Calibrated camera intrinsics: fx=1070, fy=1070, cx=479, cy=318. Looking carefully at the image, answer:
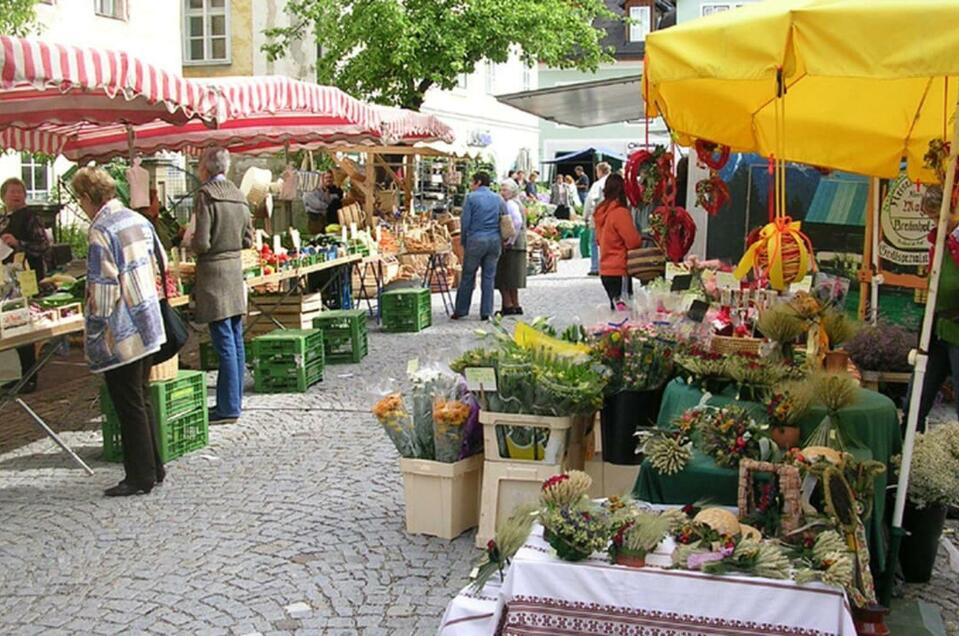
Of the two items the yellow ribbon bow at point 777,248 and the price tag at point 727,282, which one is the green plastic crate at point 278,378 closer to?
the price tag at point 727,282

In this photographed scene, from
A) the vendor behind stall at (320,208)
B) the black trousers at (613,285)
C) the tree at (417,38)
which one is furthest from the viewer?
the tree at (417,38)

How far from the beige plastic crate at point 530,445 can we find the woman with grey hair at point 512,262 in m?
8.12

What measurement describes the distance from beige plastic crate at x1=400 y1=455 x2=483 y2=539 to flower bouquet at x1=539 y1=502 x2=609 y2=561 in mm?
Result: 1785

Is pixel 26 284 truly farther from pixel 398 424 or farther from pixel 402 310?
pixel 402 310

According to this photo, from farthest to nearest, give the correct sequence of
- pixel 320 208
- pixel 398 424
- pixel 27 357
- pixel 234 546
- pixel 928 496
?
pixel 320 208
pixel 27 357
pixel 398 424
pixel 234 546
pixel 928 496

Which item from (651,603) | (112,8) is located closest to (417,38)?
(112,8)

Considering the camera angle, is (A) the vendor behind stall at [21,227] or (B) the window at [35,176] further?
(B) the window at [35,176]

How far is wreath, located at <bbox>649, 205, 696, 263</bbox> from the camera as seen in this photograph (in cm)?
687

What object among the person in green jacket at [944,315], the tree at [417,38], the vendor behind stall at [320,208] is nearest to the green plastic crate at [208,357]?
the vendor behind stall at [320,208]

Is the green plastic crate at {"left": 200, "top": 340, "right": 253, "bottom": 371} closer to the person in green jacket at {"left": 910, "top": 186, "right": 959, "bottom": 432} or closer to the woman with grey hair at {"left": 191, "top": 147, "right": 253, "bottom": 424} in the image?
the woman with grey hair at {"left": 191, "top": 147, "right": 253, "bottom": 424}

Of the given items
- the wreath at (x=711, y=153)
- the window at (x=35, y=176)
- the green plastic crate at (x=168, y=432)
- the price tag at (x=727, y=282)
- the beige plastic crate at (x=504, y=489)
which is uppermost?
the wreath at (x=711, y=153)

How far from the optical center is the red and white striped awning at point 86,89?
18.0 feet

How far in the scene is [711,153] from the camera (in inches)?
291

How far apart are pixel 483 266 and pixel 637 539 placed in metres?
9.42
